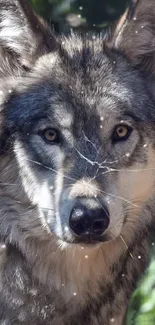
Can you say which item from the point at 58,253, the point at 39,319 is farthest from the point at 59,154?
the point at 39,319

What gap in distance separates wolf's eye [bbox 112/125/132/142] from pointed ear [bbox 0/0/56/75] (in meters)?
0.54

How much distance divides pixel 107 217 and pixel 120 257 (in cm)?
60

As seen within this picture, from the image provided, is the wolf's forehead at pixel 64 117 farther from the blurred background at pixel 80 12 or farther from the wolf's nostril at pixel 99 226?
the blurred background at pixel 80 12

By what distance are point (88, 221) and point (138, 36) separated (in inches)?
40.5

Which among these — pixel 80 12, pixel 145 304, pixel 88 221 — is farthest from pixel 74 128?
pixel 80 12

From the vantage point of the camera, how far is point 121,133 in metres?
4.31

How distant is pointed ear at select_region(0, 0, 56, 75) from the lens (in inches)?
173

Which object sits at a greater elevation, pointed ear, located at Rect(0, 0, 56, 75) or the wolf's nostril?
pointed ear, located at Rect(0, 0, 56, 75)

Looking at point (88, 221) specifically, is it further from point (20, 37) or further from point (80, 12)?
point (80, 12)

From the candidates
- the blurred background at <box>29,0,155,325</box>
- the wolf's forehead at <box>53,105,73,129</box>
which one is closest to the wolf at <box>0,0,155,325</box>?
the wolf's forehead at <box>53,105,73,129</box>

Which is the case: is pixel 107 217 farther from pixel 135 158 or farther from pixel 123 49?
pixel 123 49

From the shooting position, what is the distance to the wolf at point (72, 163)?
423 centimetres

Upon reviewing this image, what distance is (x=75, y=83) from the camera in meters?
4.36

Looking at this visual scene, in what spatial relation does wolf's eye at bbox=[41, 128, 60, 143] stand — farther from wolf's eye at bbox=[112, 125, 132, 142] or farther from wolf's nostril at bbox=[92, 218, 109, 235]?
wolf's nostril at bbox=[92, 218, 109, 235]
